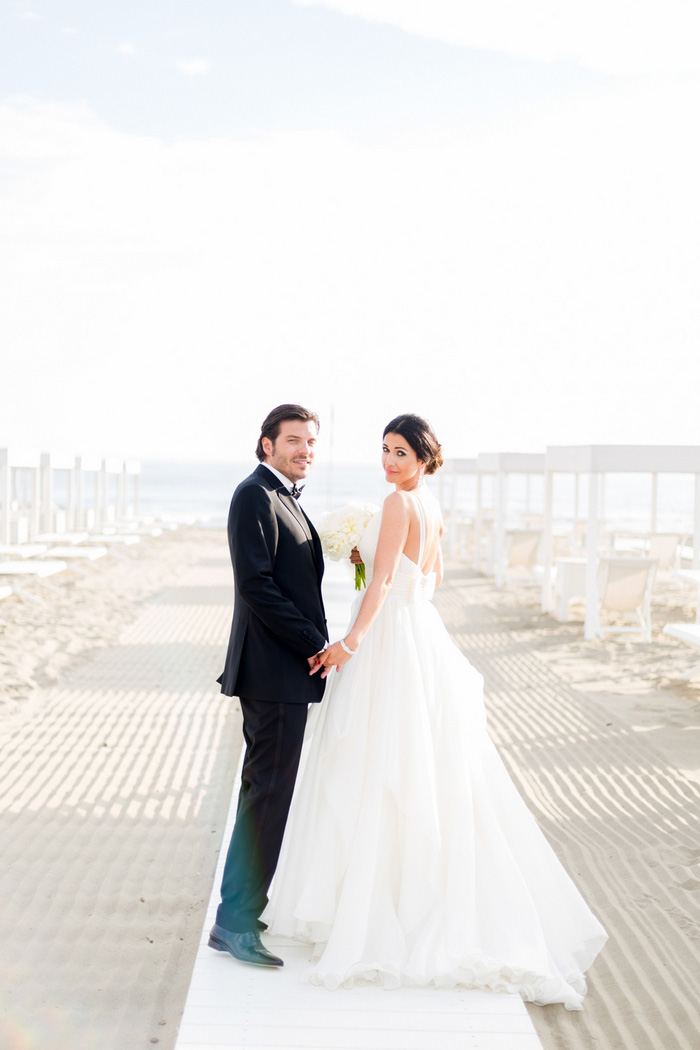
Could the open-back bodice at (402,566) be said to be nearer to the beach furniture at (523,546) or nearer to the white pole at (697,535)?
the white pole at (697,535)

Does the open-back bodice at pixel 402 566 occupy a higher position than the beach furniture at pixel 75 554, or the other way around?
the open-back bodice at pixel 402 566

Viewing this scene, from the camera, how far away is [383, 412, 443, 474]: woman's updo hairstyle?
11.1ft

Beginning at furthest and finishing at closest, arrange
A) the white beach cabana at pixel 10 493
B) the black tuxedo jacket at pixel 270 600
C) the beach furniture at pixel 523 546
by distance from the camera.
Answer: the white beach cabana at pixel 10 493 < the beach furniture at pixel 523 546 < the black tuxedo jacket at pixel 270 600

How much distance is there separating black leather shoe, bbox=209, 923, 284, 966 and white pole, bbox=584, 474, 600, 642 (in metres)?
8.68

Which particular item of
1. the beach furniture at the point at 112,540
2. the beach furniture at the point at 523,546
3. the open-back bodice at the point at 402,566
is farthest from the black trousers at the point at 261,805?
the beach furniture at the point at 112,540

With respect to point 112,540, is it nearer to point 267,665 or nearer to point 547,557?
point 547,557

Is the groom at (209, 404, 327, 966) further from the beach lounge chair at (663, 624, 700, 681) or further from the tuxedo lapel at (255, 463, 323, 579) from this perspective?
the beach lounge chair at (663, 624, 700, 681)

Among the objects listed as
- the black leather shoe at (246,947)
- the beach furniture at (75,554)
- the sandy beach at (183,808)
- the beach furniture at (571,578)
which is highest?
the beach furniture at (571,578)

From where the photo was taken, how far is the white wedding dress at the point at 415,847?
305 cm

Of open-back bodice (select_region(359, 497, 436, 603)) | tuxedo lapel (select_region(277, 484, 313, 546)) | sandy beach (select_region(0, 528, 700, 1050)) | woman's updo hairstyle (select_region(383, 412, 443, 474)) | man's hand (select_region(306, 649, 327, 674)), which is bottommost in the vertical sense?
sandy beach (select_region(0, 528, 700, 1050))

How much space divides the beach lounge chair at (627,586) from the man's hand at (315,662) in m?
8.38

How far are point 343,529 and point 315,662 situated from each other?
0.48 m

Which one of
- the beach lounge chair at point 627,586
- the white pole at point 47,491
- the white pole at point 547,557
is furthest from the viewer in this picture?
the white pole at point 47,491

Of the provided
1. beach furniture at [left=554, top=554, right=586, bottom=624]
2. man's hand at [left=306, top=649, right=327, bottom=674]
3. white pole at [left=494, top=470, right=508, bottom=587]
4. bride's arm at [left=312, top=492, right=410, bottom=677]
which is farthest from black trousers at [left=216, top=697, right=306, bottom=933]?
white pole at [left=494, top=470, right=508, bottom=587]
